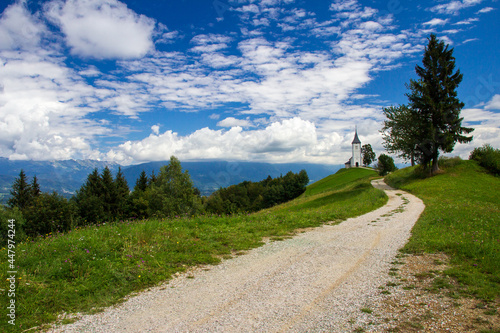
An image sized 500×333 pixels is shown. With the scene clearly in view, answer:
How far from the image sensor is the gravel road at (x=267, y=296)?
535 cm

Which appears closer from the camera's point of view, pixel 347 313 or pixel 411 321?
pixel 411 321

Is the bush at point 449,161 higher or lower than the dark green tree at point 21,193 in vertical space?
higher

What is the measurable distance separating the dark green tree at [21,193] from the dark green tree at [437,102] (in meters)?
75.5

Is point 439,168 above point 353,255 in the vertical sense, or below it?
above

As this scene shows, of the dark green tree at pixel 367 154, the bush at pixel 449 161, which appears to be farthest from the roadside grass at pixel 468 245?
the dark green tree at pixel 367 154

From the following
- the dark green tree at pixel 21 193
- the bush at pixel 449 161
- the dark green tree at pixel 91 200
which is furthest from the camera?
the dark green tree at pixel 21 193

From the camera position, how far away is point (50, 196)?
46938mm

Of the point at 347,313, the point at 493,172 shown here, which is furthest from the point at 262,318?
the point at 493,172

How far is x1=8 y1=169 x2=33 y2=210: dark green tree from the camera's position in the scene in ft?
182

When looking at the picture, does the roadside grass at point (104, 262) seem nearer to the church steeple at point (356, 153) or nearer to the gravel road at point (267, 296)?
the gravel road at point (267, 296)

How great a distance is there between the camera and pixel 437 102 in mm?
41125

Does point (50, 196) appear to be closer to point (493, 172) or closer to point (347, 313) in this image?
point (347, 313)

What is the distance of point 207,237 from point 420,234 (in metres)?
9.88

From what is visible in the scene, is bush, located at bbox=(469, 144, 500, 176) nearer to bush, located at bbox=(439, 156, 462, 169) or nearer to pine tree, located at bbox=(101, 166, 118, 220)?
bush, located at bbox=(439, 156, 462, 169)
